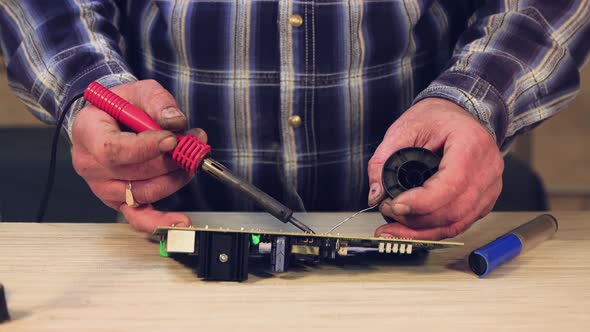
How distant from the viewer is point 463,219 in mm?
797

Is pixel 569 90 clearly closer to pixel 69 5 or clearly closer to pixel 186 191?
pixel 186 191

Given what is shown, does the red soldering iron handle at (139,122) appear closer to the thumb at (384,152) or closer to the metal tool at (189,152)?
the metal tool at (189,152)

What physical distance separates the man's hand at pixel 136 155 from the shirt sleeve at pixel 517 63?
0.97 feet

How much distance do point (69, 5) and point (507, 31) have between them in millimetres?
547

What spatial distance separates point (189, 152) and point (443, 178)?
0.25 m

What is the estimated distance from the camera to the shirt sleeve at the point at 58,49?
950 millimetres

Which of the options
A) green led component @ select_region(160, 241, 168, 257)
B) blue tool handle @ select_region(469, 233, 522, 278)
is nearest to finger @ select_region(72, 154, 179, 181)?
green led component @ select_region(160, 241, 168, 257)

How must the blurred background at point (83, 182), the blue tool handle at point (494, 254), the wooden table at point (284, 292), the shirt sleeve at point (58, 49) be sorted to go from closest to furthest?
the wooden table at point (284, 292) < the blue tool handle at point (494, 254) < the shirt sleeve at point (58, 49) < the blurred background at point (83, 182)

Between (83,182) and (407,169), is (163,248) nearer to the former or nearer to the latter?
(407,169)

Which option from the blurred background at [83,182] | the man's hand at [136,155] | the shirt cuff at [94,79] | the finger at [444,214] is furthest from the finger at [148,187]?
the blurred background at [83,182]

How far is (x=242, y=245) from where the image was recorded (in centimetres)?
70

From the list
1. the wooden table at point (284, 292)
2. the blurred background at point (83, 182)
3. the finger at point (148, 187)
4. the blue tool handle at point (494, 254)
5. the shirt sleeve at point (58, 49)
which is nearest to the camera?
the wooden table at point (284, 292)

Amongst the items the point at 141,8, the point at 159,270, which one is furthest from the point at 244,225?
the point at 141,8

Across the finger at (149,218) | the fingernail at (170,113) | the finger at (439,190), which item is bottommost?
the finger at (149,218)
